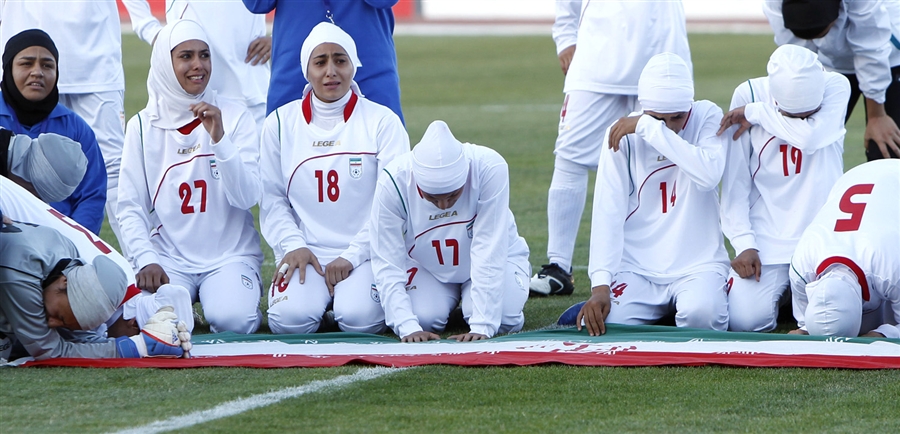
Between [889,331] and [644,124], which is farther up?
[644,124]

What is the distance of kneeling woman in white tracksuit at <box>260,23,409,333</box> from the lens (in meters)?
6.01

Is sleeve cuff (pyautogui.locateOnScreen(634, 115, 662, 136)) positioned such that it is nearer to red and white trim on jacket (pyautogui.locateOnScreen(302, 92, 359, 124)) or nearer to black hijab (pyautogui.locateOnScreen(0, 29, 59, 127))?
red and white trim on jacket (pyautogui.locateOnScreen(302, 92, 359, 124))

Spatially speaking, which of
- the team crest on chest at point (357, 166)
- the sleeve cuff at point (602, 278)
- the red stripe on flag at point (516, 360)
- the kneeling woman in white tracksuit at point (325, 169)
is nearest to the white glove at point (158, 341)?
the red stripe on flag at point (516, 360)

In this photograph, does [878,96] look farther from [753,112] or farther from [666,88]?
[666,88]

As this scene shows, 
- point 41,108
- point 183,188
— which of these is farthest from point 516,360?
point 41,108

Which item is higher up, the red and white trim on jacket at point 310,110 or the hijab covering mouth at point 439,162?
the red and white trim on jacket at point 310,110

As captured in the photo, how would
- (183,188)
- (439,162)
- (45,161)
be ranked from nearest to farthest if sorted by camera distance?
(439,162), (45,161), (183,188)

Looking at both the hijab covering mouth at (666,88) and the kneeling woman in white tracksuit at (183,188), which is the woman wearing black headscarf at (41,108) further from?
the hijab covering mouth at (666,88)

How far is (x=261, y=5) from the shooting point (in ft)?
22.4

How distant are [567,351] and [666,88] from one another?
1376mm

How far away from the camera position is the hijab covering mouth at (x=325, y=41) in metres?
6.12

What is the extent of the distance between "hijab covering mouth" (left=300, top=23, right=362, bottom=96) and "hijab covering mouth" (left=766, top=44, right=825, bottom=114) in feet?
6.46

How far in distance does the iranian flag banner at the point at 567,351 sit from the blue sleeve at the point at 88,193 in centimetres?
86

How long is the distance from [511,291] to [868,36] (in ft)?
8.33
